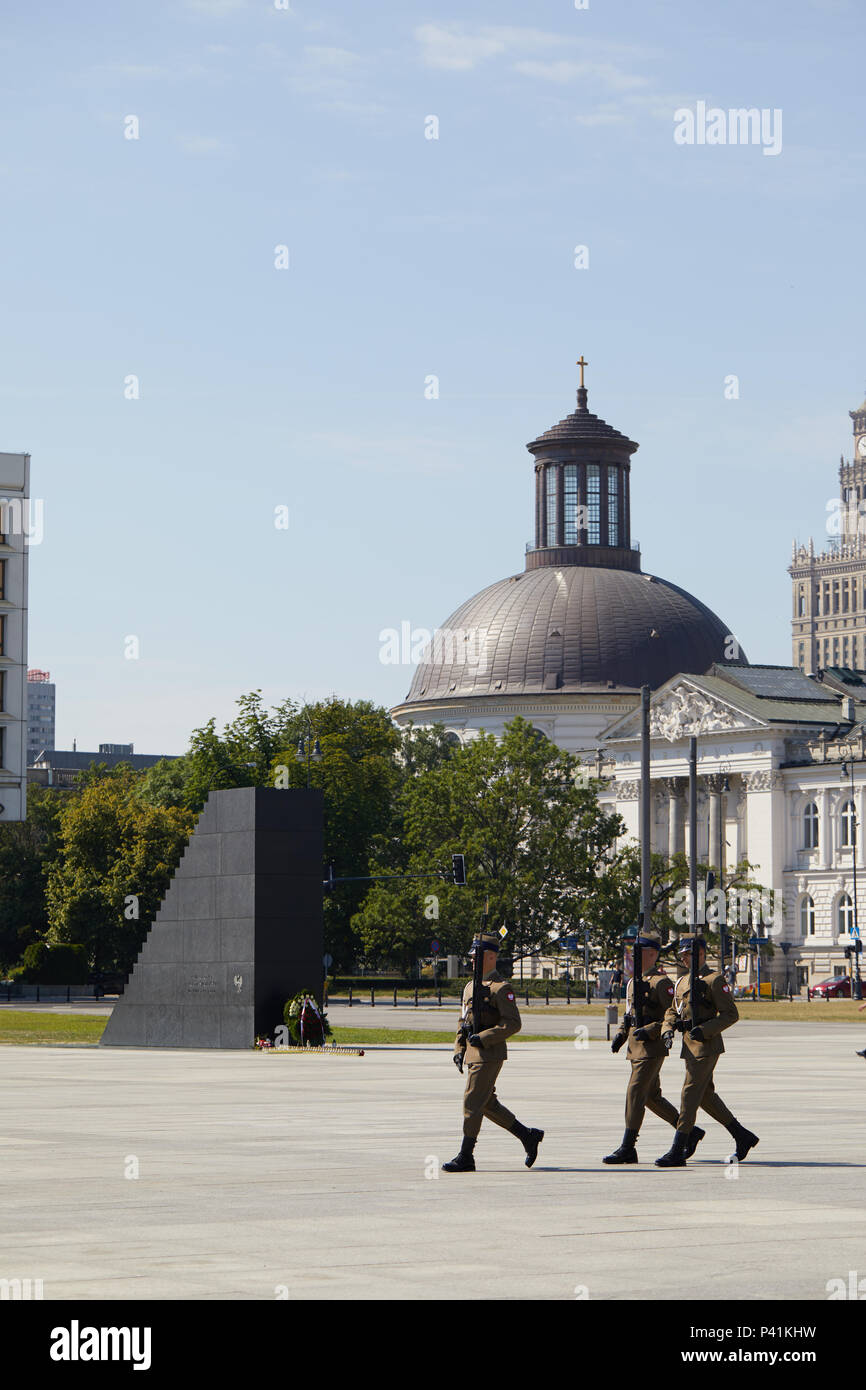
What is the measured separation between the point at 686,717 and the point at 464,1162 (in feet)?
379

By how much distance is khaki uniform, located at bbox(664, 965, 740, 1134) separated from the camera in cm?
1753

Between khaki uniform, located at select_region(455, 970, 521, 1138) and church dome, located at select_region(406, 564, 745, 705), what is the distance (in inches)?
5152

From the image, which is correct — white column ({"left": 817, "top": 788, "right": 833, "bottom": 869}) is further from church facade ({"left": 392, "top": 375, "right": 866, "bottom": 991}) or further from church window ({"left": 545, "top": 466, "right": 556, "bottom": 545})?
church window ({"left": 545, "top": 466, "right": 556, "bottom": 545})

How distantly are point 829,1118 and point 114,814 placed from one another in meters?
78.7

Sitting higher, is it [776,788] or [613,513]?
[613,513]

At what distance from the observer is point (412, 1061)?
39.1m

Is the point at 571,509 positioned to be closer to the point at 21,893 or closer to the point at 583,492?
the point at 583,492

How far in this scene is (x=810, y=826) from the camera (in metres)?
126

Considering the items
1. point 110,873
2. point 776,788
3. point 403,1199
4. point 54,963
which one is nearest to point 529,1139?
point 403,1199

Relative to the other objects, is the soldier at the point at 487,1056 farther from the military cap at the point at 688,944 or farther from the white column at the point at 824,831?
the white column at the point at 824,831

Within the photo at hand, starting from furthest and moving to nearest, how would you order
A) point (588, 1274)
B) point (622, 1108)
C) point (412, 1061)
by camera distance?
point (412, 1061) → point (622, 1108) → point (588, 1274)
